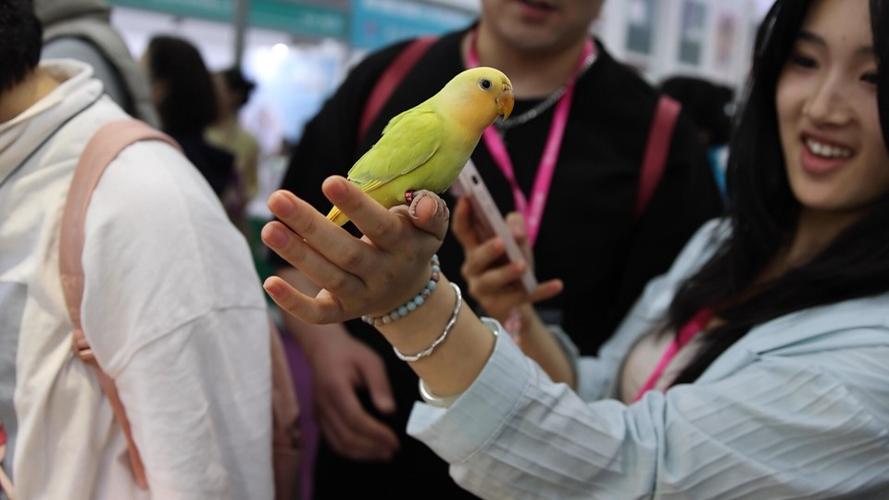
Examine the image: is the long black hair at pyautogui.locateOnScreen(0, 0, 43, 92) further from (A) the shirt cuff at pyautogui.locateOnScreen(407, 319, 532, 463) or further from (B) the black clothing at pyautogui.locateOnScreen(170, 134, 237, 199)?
(B) the black clothing at pyautogui.locateOnScreen(170, 134, 237, 199)

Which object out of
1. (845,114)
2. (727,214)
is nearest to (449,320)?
(845,114)

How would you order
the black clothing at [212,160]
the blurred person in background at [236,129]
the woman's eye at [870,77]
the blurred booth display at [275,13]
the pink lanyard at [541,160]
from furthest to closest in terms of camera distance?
the blurred person in background at [236,129] < the blurred booth display at [275,13] < the black clothing at [212,160] < the pink lanyard at [541,160] < the woman's eye at [870,77]

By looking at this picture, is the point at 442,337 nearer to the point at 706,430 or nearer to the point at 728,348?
the point at 706,430

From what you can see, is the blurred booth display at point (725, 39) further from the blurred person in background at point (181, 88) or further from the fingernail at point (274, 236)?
the fingernail at point (274, 236)

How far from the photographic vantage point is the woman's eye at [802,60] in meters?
0.96

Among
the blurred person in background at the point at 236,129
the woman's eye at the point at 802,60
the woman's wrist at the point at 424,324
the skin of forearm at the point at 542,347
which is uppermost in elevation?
the woman's eye at the point at 802,60

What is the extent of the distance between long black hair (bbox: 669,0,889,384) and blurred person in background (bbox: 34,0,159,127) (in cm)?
107

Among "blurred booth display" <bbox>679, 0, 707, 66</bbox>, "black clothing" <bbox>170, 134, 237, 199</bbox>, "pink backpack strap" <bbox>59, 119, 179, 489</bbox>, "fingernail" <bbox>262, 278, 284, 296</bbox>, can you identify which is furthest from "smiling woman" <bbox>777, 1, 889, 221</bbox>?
"blurred booth display" <bbox>679, 0, 707, 66</bbox>

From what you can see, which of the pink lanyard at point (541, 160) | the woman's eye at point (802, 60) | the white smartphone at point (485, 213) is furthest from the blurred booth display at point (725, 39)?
the white smartphone at point (485, 213)

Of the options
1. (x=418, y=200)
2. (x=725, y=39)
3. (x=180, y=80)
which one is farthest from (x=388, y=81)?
(x=725, y=39)

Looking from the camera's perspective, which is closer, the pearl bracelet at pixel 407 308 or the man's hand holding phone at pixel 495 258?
the pearl bracelet at pixel 407 308

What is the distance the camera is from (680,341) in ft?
3.57

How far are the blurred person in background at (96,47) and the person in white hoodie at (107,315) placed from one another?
0.47m

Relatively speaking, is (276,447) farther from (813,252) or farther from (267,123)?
(267,123)
